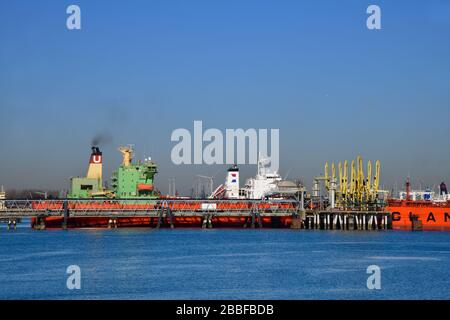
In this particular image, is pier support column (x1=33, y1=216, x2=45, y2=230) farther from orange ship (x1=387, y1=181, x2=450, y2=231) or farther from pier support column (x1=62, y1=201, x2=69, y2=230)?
orange ship (x1=387, y1=181, x2=450, y2=231)

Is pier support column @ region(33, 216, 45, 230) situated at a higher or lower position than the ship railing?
lower

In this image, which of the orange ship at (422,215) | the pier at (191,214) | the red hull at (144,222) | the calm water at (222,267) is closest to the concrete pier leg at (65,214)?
the pier at (191,214)

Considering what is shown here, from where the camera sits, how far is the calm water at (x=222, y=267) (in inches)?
1652

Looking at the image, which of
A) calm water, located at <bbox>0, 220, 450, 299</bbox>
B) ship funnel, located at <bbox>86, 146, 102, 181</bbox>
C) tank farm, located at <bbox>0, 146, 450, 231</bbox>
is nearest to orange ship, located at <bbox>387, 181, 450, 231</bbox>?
tank farm, located at <bbox>0, 146, 450, 231</bbox>

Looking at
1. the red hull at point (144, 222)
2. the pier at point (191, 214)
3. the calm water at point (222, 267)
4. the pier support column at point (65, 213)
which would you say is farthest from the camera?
the red hull at point (144, 222)

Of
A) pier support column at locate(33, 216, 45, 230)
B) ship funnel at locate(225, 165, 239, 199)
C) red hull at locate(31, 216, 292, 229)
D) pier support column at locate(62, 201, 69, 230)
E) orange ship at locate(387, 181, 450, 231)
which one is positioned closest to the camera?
pier support column at locate(62, 201, 69, 230)

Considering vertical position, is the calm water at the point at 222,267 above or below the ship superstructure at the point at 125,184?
below

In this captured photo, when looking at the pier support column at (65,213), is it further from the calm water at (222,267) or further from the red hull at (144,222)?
the calm water at (222,267)

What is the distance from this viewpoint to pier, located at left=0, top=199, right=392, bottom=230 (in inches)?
3836

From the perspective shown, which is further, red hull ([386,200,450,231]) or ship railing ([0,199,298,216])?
red hull ([386,200,450,231])

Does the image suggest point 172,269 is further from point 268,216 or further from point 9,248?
point 268,216

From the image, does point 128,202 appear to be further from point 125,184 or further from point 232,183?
point 232,183

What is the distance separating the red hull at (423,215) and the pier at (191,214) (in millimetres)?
3661
